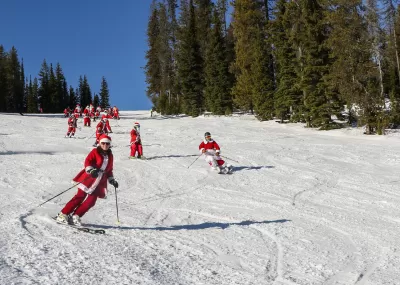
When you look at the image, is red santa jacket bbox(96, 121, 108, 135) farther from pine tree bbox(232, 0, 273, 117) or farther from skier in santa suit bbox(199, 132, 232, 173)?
pine tree bbox(232, 0, 273, 117)

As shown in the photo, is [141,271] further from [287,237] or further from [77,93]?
[77,93]

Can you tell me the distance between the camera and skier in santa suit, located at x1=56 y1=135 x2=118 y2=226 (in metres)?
6.46

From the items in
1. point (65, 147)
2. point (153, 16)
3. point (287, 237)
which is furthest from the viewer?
point (153, 16)

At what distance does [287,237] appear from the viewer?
6.39m

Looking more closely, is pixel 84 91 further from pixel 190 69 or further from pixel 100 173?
pixel 100 173

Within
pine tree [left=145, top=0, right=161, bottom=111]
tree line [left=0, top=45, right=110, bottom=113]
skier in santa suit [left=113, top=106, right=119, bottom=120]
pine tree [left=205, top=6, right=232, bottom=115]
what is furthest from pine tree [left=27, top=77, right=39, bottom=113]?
pine tree [left=205, top=6, right=232, bottom=115]

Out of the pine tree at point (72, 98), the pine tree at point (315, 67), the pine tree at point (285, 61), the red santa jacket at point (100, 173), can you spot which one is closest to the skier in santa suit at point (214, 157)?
the red santa jacket at point (100, 173)

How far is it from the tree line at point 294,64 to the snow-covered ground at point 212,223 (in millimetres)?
8249

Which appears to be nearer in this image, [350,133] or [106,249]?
[106,249]

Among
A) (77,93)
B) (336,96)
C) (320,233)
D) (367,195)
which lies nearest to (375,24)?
(336,96)

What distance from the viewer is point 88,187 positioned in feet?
21.3

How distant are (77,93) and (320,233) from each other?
332 feet

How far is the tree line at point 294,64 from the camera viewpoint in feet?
73.3

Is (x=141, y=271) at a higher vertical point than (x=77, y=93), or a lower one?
lower
